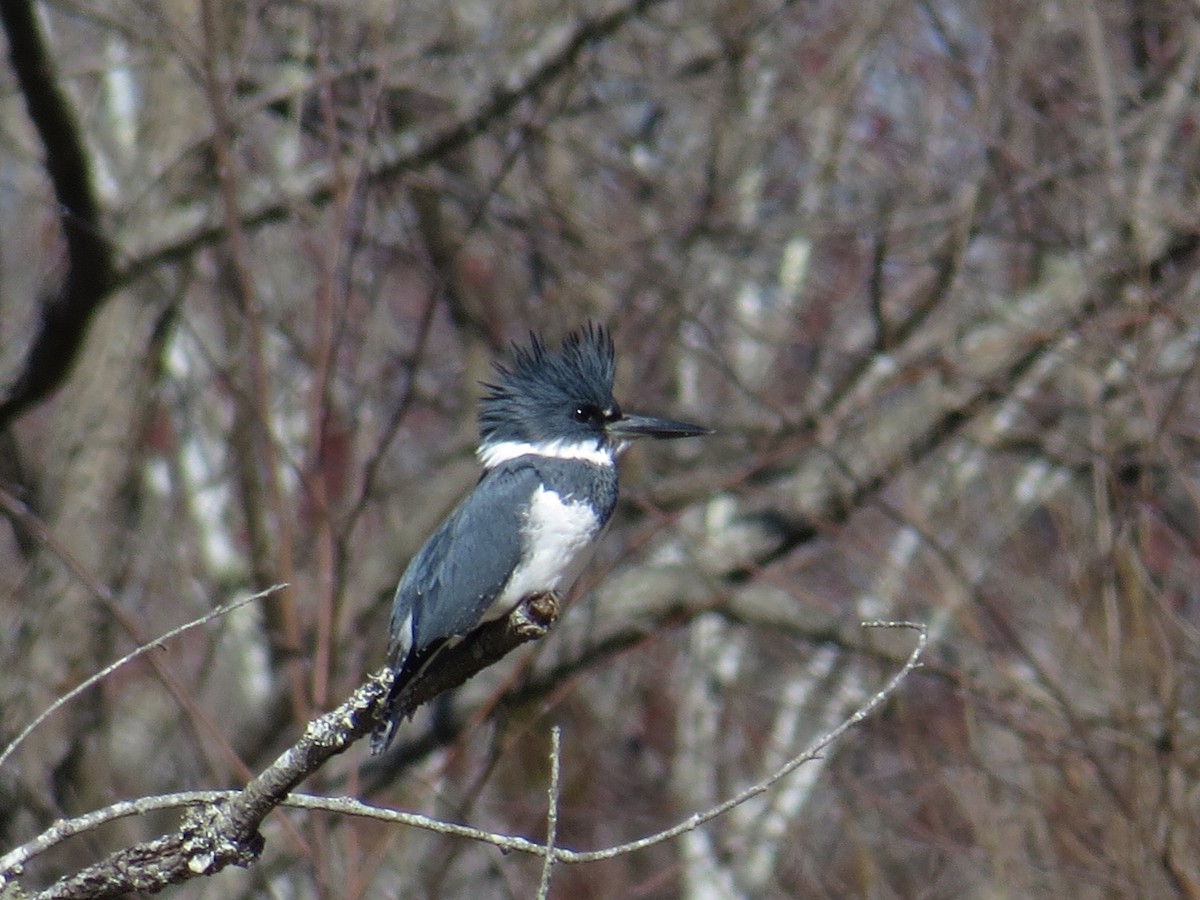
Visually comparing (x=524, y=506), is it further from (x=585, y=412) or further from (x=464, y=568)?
(x=585, y=412)

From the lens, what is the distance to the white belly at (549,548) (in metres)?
2.77

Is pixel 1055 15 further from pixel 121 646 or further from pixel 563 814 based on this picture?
pixel 121 646

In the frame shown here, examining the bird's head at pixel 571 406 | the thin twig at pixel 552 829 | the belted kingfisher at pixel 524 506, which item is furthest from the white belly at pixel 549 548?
the thin twig at pixel 552 829

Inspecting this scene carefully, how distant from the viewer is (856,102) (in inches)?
239

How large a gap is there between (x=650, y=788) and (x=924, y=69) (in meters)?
3.33

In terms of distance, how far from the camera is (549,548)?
279cm

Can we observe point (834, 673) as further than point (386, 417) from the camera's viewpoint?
No

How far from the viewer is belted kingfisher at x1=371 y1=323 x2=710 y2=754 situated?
267 cm

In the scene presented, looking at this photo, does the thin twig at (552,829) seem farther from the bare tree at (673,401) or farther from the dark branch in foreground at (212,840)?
the bare tree at (673,401)

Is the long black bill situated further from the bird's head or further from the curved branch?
Answer: the curved branch

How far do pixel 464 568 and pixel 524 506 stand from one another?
0.19 meters

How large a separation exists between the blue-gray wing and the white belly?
0.8 inches

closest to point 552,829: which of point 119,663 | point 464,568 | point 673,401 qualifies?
point 119,663

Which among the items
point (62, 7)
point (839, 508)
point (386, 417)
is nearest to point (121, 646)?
point (386, 417)
